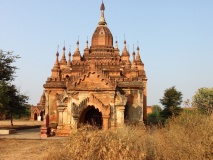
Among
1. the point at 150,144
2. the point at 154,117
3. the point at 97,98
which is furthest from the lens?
the point at 154,117

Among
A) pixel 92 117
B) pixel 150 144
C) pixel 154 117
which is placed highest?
pixel 92 117

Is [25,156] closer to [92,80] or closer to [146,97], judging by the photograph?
[92,80]

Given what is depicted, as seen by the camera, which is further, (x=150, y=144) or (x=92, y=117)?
(x=92, y=117)

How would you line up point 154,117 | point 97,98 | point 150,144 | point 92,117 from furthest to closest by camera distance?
point 154,117, point 92,117, point 97,98, point 150,144

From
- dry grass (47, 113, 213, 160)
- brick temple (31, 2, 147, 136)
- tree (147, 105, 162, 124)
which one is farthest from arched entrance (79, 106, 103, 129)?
dry grass (47, 113, 213, 160)

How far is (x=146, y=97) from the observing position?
34.8m

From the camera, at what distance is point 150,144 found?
36.1 ft

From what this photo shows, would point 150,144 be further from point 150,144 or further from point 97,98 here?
point 97,98

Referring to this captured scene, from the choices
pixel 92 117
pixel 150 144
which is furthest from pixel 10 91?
pixel 150 144

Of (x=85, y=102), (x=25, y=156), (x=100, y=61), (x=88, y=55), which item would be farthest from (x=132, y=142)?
(x=88, y=55)

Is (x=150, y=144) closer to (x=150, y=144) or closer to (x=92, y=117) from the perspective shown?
(x=150, y=144)

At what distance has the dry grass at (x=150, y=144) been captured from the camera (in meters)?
8.56

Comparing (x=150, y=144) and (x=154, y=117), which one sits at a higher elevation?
(x=150, y=144)

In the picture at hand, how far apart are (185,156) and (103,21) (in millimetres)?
30426
